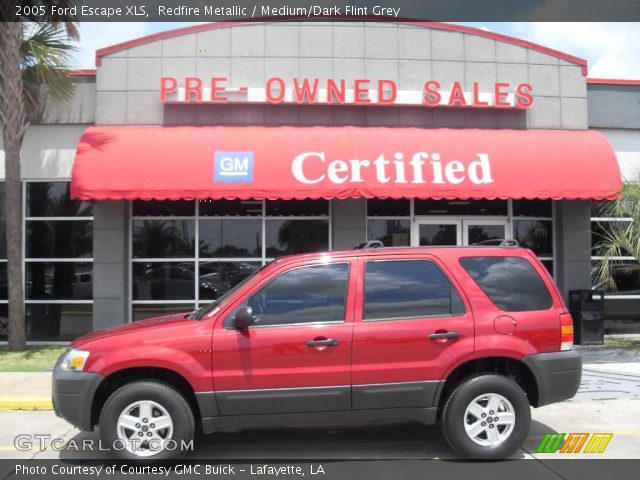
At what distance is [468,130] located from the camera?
463 inches

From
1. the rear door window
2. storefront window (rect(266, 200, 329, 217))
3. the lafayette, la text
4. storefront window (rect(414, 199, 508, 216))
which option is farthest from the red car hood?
storefront window (rect(414, 199, 508, 216))

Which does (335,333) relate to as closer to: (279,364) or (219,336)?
(279,364)

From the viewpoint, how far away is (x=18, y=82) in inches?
428

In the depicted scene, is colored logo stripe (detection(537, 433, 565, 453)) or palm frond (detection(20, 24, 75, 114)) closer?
colored logo stripe (detection(537, 433, 565, 453))

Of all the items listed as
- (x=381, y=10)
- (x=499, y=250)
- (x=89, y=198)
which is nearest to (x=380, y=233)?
(x=381, y=10)

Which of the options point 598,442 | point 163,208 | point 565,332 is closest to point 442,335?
point 565,332

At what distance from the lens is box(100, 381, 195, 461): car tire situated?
4887 millimetres

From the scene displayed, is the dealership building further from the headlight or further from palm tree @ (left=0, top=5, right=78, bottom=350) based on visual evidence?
the headlight

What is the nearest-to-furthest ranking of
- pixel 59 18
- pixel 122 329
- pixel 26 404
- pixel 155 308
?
1. pixel 122 329
2. pixel 26 404
3. pixel 59 18
4. pixel 155 308

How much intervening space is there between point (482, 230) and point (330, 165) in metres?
3.96

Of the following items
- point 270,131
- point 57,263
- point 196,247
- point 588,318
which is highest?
point 270,131

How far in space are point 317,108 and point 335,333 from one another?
7848 millimetres

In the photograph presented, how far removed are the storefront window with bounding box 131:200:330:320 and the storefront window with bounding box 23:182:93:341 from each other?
41.5 inches

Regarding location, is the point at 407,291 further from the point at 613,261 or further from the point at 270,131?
the point at 613,261
